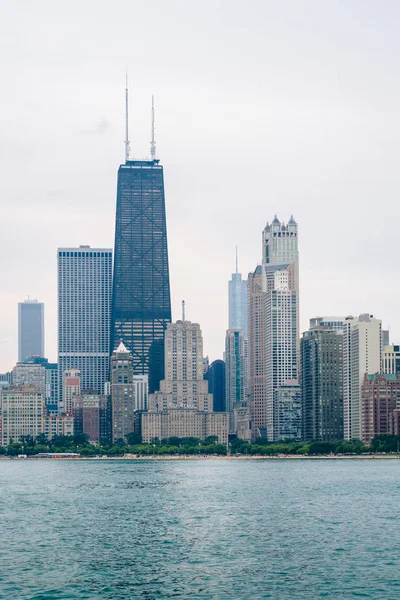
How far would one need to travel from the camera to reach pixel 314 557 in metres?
95.9

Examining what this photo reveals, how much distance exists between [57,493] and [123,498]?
61.3 feet

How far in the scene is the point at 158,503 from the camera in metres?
158

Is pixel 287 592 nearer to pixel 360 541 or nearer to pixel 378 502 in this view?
pixel 360 541

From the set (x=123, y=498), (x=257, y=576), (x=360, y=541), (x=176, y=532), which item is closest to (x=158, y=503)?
(x=123, y=498)

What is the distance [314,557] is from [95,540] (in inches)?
918

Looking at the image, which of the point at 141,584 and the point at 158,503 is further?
the point at 158,503

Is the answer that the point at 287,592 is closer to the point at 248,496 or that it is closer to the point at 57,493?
the point at 248,496

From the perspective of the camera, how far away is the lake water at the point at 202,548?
8181 cm

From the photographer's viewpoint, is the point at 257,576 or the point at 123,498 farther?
the point at 123,498

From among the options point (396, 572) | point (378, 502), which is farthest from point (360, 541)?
point (378, 502)

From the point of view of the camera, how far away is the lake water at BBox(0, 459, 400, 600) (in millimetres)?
81812

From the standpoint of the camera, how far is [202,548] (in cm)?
10231

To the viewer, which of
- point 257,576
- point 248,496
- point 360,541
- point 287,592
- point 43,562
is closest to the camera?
point 287,592

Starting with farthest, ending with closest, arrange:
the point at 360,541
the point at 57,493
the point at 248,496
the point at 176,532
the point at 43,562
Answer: the point at 57,493 < the point at 248,496 < the point at 176,532 < the point at 360,541 < the point at 43,562
